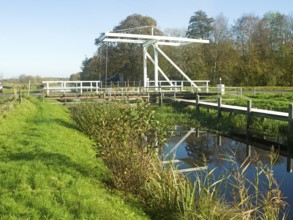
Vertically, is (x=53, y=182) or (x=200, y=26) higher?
(x=200, y=26)

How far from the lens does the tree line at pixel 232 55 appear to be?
4559 centimetres

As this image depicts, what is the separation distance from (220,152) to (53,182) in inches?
301

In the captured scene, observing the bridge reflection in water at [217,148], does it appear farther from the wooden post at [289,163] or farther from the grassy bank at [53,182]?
the grassy bank at [53,182]

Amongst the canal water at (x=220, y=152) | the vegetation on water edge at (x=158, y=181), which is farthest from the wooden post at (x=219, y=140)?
the vegetation on water edge at (x=158, y=181)

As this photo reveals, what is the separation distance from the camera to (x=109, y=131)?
8062 millimetres

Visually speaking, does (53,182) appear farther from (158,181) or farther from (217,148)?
(217,148)

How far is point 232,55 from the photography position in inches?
1873

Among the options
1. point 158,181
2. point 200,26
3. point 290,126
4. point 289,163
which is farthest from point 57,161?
point 200,26

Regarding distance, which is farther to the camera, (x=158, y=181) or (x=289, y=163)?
(x=289, y=163)

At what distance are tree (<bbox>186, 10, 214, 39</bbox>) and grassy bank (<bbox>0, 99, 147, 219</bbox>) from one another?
159 feet

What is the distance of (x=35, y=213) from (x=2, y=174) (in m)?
1.87

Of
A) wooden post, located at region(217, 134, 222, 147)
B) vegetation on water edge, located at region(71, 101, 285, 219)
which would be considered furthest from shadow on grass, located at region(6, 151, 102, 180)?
wooden post, located at region(217, 134, 222, 147)

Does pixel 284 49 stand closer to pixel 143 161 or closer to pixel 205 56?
pixel 205 56

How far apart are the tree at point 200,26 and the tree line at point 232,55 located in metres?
4.19
